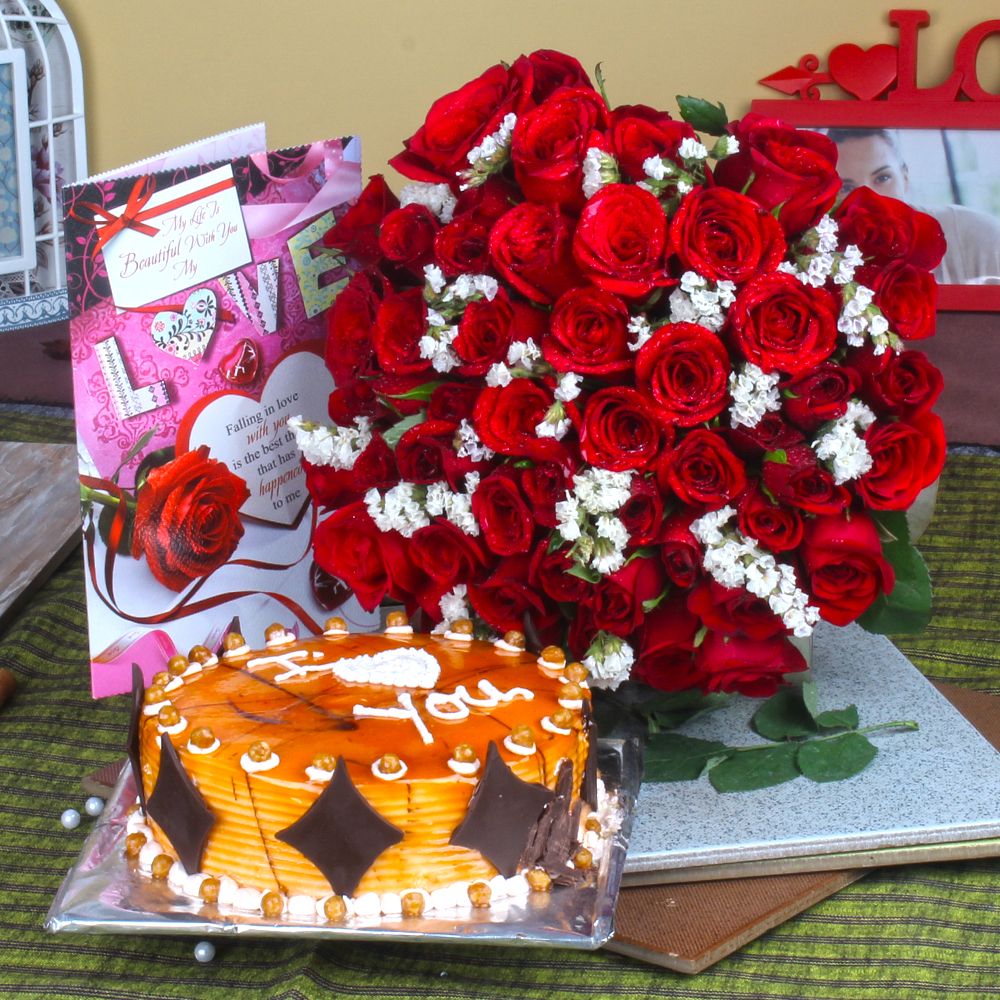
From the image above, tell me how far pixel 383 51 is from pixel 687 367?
0.88m

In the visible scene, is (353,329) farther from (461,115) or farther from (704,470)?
(704,470)

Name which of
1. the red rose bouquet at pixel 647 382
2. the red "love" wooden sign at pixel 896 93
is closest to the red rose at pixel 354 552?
the red rose bouquet at pixel 647 382

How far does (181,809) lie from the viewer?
68cm

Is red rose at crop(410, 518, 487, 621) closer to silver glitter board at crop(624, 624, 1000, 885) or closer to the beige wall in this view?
silver glitter board at crop(624, 624, 1000, 885)

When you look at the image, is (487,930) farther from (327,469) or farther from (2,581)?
(2,581)

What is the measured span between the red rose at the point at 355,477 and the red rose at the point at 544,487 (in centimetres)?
11

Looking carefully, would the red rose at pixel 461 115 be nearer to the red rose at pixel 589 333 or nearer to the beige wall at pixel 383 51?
the red rose at pixel 589 333

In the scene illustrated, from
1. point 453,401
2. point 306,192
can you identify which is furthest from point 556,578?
point 306,192

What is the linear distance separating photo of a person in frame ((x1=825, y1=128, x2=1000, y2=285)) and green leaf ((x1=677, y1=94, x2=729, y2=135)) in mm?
543

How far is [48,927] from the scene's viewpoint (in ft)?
2.14

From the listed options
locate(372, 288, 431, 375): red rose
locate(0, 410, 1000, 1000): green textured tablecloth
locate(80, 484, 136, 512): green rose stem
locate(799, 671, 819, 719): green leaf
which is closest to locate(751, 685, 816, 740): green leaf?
locate(799, 671, 819, 719): green leaf

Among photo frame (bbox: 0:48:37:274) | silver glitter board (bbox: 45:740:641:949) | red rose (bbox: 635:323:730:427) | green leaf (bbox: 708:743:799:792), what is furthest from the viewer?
photo frame (bbox: 0:48:37:274)

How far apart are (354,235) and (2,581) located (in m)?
0.50

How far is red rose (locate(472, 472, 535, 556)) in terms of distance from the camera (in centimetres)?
77
